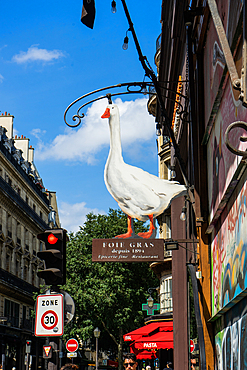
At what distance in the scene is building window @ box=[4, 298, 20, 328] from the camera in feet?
150

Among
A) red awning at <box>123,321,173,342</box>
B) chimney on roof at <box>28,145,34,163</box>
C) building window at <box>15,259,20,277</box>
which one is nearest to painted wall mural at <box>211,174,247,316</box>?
red awning at <box>123,321,173,342</box>

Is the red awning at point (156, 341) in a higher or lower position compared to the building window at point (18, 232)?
lower

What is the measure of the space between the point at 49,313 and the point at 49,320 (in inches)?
4.0

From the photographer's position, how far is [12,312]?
1873 inches

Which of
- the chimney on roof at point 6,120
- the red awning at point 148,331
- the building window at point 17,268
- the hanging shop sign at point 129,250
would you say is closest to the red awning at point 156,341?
the red awning at point 148,331

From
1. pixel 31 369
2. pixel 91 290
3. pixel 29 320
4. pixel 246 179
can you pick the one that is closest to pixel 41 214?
pixel 29 320

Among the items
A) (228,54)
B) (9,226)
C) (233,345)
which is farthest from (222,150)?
(9,226)

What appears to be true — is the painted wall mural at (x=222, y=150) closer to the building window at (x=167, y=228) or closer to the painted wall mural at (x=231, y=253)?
the painted wall mural at (x=231, y=253)

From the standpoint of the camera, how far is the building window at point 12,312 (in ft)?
150

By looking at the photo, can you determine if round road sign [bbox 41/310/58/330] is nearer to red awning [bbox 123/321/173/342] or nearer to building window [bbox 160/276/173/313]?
red awning [bbox 123/321/173/342]

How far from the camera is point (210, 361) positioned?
7438 millimetres

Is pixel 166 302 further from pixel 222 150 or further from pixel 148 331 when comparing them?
pixel 222 150

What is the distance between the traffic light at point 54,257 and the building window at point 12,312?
132ft

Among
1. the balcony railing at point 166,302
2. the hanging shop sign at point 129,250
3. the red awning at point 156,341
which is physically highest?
the balcony railing at point 166,302
